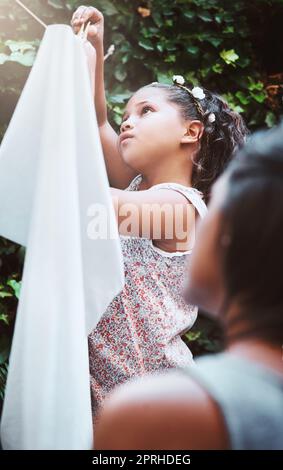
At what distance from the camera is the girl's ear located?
201cm

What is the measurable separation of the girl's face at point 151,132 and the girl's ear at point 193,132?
0.01 metres

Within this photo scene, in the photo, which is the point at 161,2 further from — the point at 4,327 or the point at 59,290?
the point at 59,290

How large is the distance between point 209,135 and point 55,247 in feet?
2.80

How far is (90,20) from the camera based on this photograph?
1.97m

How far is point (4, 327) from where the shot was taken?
2299 millimetres

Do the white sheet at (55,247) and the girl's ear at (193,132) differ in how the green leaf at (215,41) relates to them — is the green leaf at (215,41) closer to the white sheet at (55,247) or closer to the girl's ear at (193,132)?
the girl's ear at (193,132)

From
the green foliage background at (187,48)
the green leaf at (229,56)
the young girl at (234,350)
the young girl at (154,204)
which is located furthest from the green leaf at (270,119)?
the young girl at (234,350)

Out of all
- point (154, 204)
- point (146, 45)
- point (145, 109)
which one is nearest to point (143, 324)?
point (154, 204)

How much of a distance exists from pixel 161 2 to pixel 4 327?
144cm

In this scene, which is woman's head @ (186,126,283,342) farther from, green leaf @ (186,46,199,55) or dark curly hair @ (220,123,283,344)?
green leaf @ (186,46,199,55)

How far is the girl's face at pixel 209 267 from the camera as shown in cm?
96

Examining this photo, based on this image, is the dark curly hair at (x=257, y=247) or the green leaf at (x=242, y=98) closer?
the dark curly hair at (x=257, y=247)

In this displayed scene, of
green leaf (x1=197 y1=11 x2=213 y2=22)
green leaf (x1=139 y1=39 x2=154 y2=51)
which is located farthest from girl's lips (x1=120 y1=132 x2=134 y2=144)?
green leaf (x1=197 y1=11 x2=213 y2=22)

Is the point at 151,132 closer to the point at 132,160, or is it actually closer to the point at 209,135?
the point at 132,160
